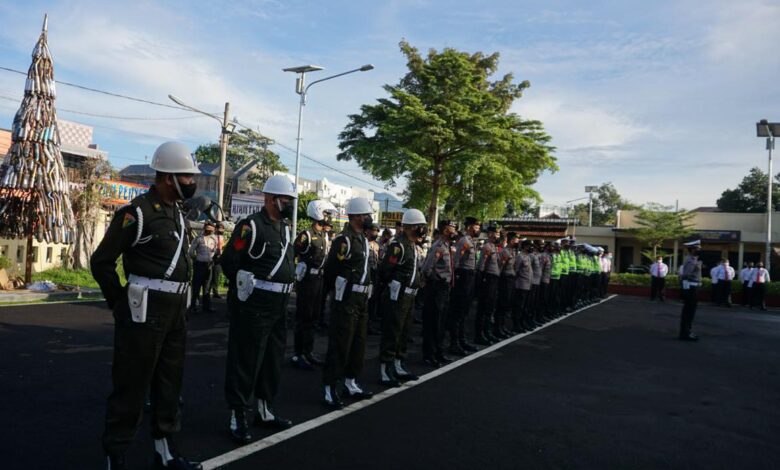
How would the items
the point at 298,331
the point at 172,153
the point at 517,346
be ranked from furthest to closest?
the point at 517,346, the point at 298,331, the point at 172,153

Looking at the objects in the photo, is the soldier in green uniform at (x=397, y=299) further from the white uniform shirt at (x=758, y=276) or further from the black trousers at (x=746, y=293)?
the black trousers at (x=746, y=293)

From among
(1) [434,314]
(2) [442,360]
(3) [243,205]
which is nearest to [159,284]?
(1) [434,314]

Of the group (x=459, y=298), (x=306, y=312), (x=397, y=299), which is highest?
(x=397, y=299)

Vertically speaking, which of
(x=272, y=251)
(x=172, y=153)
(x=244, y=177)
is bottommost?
(x=272, y=251)

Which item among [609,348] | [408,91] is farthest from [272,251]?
[408,91]

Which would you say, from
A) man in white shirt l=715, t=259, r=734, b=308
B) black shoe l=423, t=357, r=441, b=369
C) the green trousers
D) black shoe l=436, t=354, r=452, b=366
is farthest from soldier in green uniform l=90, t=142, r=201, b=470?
man in white shirt l=715, t=259, r=734, b=308

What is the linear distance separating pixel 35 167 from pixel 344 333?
36.4ft

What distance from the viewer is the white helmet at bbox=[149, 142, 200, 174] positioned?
12.5ft

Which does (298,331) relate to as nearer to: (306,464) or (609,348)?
(306,464)

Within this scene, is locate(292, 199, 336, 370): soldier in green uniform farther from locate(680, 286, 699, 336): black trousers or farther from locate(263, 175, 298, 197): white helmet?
locate(680, 286, 699, 336): black trousers

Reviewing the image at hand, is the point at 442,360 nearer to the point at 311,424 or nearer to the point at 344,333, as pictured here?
the point at 344,333

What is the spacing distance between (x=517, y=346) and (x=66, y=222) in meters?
11.0

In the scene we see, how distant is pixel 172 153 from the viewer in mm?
3832

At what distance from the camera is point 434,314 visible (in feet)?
25.0
